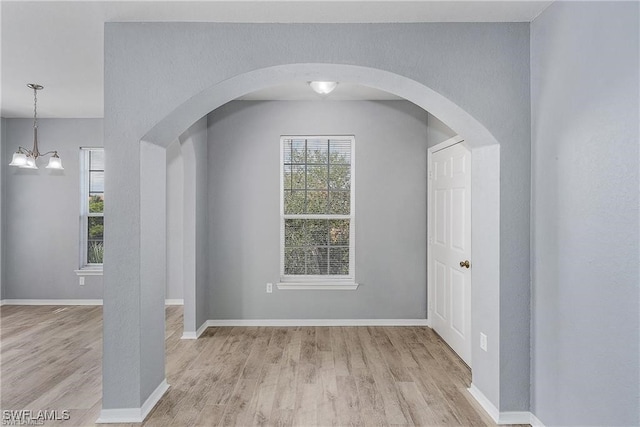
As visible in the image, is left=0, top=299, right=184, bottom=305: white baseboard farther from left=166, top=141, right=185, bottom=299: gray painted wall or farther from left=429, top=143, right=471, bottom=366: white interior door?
left=429, top=143, right=471, bottom=366: white interior door

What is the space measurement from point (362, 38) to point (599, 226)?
1.76m

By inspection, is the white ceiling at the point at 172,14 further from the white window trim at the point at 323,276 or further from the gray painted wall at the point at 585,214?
the white window trim at the point at 323,276

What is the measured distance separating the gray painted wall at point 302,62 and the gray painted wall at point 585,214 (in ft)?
0.34

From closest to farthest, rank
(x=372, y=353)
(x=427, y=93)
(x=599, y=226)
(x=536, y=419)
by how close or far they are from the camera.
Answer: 1. (x=599, y=226)
2. (x=536, y=419)
3. (x=427, y=93)
4. (x=372, y=353)

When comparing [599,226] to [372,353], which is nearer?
[599,226]

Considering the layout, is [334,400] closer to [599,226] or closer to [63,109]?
[599,226]

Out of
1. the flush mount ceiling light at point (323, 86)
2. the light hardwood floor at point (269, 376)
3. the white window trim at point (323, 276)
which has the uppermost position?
the flush mount ceiling light at point (323, 86)

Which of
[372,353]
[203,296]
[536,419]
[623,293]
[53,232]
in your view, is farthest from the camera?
[53,232]

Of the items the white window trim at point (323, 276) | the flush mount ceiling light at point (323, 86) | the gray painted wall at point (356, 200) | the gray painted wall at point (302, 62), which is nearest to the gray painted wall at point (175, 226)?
the gray painted wall at point (356, 200)

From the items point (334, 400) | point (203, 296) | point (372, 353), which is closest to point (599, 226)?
point (334, 400)

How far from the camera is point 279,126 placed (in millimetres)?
4629

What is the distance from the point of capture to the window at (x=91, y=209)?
5.68 meters

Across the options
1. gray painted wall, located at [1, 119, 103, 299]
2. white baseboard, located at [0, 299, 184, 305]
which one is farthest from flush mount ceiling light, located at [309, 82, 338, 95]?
white baseboard, located at [0, 299, 184, 305]

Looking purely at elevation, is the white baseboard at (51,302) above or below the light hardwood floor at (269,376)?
above
